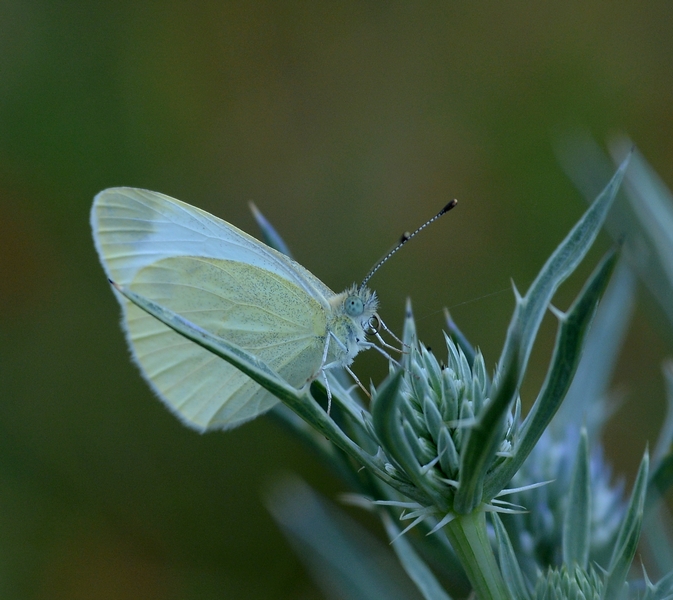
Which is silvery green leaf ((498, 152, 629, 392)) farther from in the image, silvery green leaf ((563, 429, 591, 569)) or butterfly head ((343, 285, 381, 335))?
butterfly head ((343, 285, 381, 335))

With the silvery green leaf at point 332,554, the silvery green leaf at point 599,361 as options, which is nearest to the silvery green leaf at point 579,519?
the silvery green leaf at point 599,361

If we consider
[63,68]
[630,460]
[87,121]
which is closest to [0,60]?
[63,68]

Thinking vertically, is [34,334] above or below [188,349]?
above

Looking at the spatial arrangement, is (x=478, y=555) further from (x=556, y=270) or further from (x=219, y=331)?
(x=219, y=331)

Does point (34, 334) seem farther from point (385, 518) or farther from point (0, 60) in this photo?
point (385, 518)

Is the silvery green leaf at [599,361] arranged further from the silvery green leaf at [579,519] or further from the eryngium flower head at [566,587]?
the eryngium flower head at [566,587]

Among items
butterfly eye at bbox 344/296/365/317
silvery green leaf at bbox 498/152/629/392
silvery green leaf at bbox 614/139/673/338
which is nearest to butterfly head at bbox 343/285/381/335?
butterfly eye at bbox 344/296/365/317

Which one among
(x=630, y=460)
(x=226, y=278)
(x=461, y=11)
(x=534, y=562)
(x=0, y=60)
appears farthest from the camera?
(x=461, y=11)
